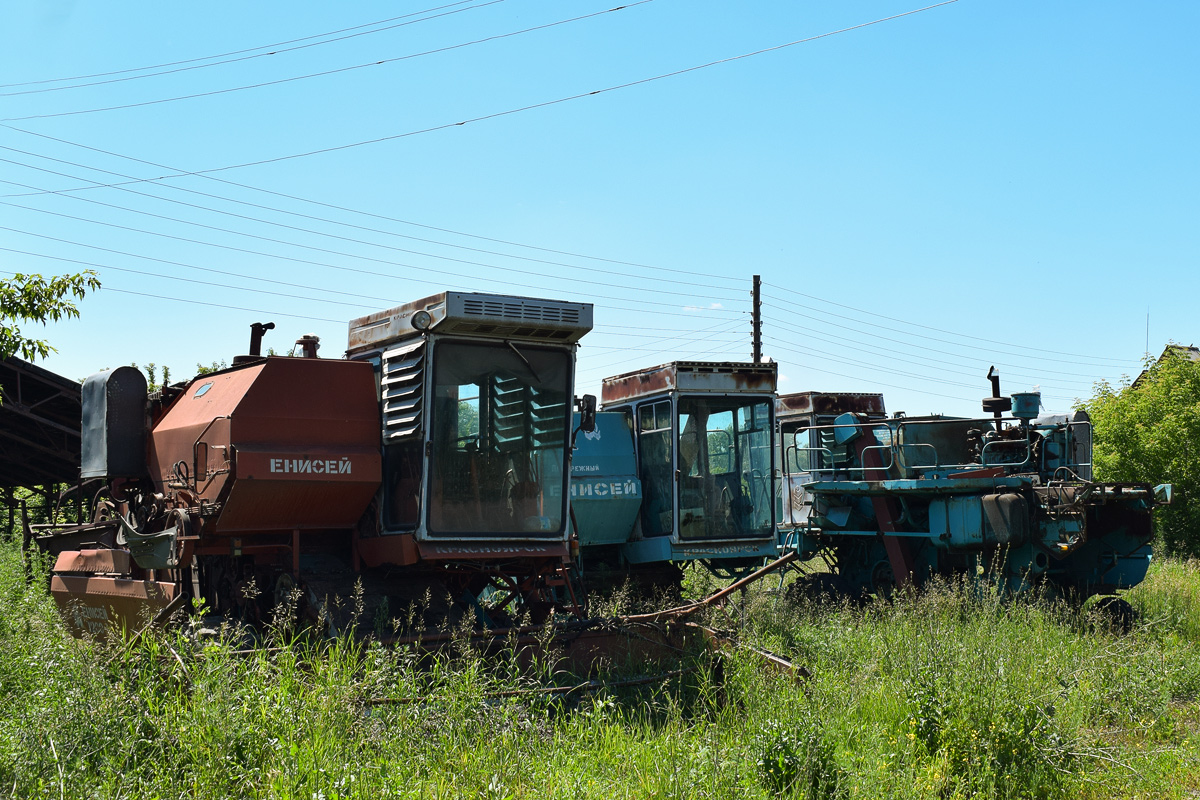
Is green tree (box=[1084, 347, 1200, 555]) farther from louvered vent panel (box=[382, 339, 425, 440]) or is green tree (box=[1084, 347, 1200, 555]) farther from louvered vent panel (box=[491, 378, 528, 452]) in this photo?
louvered vent panel (box=[382, 339, 425, 440])

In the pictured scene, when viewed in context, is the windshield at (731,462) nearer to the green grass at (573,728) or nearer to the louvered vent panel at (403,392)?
the green grass at (573,728)

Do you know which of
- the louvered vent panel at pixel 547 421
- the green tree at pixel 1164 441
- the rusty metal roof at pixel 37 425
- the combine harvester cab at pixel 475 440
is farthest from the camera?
the green tree at pixel 1164 441

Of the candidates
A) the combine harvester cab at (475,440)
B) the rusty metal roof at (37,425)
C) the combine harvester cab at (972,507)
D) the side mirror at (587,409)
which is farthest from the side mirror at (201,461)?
the rusty metal roof at (37,425)

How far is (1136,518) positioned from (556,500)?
6.45 meters

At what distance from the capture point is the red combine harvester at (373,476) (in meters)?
7.35

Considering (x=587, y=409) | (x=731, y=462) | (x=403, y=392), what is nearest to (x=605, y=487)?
(x=731, y=462)

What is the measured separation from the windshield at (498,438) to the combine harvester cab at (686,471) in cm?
333

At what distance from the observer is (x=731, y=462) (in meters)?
12.0

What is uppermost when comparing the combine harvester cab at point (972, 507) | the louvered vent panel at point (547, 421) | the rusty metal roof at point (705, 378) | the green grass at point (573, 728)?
the rusty metal roof at point (705, 378)

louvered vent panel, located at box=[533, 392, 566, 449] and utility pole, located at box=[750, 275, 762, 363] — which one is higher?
utility pole, located at box=[750, 275, 762, 363]

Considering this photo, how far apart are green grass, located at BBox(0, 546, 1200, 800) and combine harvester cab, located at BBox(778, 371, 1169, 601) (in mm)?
2511

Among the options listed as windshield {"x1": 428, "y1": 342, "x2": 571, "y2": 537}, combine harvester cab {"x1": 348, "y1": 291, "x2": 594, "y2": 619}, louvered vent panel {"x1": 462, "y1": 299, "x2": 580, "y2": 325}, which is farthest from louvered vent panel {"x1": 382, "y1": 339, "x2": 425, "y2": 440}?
louvered vent panel {"x1": 462, "y1": 299, "x2": 580, "y2": 325}

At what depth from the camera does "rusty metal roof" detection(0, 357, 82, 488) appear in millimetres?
17812

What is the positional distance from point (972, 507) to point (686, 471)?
3225mm
